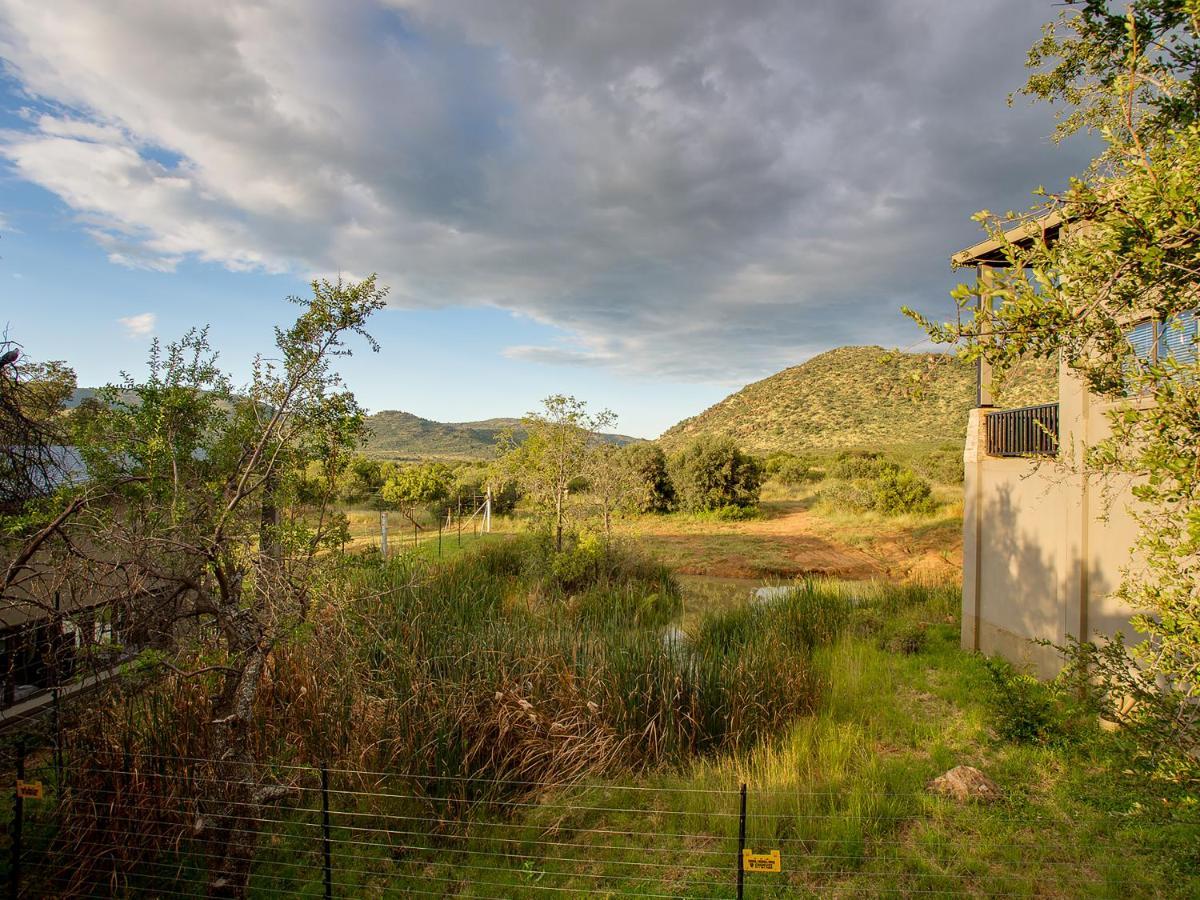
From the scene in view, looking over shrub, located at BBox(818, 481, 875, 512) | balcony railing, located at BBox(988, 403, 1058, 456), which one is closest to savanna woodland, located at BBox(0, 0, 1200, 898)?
balcony railing, located at BBox(988, 403, 1058, 456)

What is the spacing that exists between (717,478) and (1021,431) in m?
16.9

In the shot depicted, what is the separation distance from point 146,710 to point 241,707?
195 centimetres

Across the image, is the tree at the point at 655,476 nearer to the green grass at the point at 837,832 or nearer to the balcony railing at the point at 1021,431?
the balcony railing at the point at 1021,431

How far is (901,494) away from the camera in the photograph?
A: 21594 millimetres

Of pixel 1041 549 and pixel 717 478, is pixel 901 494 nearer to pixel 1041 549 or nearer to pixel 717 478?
pixel 717 478

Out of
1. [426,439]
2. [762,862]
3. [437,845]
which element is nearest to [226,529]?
[437,845]

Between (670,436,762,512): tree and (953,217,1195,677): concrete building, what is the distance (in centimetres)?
1563

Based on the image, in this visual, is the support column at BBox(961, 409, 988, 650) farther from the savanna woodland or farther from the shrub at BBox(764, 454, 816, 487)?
the shrub at BBox(764, 454, 816, 487)

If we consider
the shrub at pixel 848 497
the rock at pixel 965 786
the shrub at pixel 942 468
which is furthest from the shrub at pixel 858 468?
the rock at pixel 965 786

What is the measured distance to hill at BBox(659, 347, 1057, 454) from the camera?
127 feet

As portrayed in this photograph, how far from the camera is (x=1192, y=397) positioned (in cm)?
229

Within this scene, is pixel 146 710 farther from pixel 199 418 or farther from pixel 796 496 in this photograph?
pixel 796 496

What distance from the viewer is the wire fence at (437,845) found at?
415cm

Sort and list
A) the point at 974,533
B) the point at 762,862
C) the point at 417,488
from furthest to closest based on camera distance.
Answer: the point at 417,488 < the point at 974,533 < the point at 762,862
